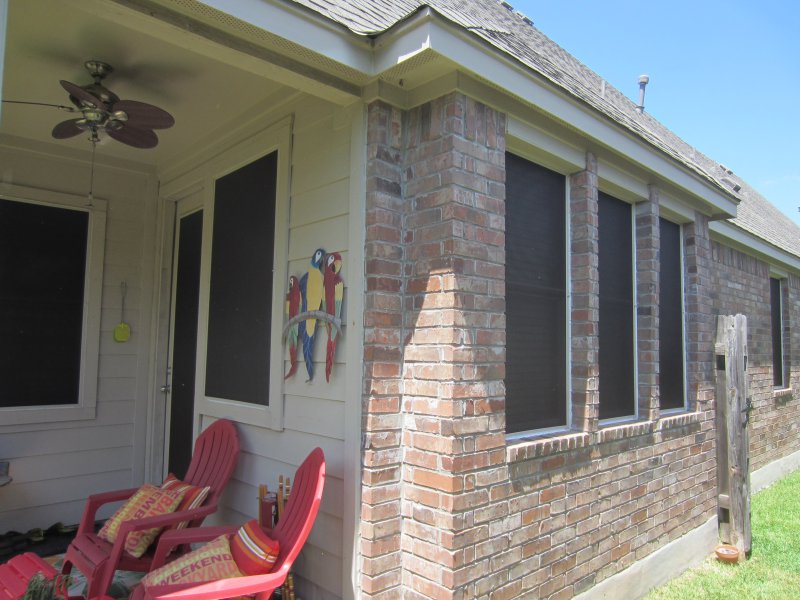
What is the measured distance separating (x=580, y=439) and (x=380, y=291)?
4.89 ft

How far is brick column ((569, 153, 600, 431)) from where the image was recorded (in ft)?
10.6

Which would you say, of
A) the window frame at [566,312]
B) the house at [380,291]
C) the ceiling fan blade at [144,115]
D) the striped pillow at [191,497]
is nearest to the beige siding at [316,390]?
the house at [380,291]

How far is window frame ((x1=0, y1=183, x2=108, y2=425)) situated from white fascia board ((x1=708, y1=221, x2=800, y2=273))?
5.46m

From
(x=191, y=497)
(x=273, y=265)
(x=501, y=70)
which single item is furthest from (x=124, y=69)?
(x=191, y=497)

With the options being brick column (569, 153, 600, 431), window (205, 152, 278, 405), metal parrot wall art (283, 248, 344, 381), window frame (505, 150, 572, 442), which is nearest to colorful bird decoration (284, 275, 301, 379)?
metal parrot wall art (283, 248, 344, 381)

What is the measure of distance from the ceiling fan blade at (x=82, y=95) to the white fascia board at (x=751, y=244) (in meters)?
5.22

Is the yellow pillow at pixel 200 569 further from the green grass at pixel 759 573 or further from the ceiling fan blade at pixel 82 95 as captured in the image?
the green grass at pixel 759 573

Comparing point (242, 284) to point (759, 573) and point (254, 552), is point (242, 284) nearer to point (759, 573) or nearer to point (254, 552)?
point (254, 552)

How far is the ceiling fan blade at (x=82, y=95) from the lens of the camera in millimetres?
2626

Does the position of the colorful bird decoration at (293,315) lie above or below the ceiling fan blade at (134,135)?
below

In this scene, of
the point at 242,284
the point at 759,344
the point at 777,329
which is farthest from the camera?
the point at 777,329

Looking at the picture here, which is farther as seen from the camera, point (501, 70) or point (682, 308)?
point (682, 308)

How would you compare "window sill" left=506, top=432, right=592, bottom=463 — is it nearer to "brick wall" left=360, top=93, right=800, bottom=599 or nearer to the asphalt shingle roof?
"brick wall" left=360, top=93, right=800, bottom=599

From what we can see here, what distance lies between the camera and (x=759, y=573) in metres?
4.02
